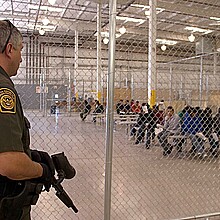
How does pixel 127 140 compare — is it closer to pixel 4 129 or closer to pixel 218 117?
pixel 218 117

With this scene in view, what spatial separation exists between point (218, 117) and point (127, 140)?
273 centimetres

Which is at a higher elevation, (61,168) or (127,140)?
(61,168)

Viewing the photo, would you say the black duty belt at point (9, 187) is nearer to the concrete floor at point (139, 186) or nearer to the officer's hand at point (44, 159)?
the officer's hand at point (44, 159)

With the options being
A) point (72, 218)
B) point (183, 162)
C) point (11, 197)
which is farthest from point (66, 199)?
point (183, 162)

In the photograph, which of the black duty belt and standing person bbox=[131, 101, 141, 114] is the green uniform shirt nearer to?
Answer: the black duty belt

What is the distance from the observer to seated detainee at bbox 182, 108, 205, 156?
6.05 meters

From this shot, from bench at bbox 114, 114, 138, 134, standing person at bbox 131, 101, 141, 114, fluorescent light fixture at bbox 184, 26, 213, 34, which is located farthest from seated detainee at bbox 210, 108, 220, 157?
fluorescent light fixture at bbox 184, 26, 213, 34

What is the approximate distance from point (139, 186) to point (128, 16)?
1026 centimetres

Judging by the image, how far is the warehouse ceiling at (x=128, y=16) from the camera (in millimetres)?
11016

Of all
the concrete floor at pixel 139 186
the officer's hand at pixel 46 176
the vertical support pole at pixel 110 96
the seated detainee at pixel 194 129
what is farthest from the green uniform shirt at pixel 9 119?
the seated detainee at pixel 194 129

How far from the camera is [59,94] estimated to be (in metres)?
15.8

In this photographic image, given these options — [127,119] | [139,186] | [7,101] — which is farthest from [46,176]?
[127,119]

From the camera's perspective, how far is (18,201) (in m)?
1.25

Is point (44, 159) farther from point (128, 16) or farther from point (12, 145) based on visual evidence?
point (128, 16)
